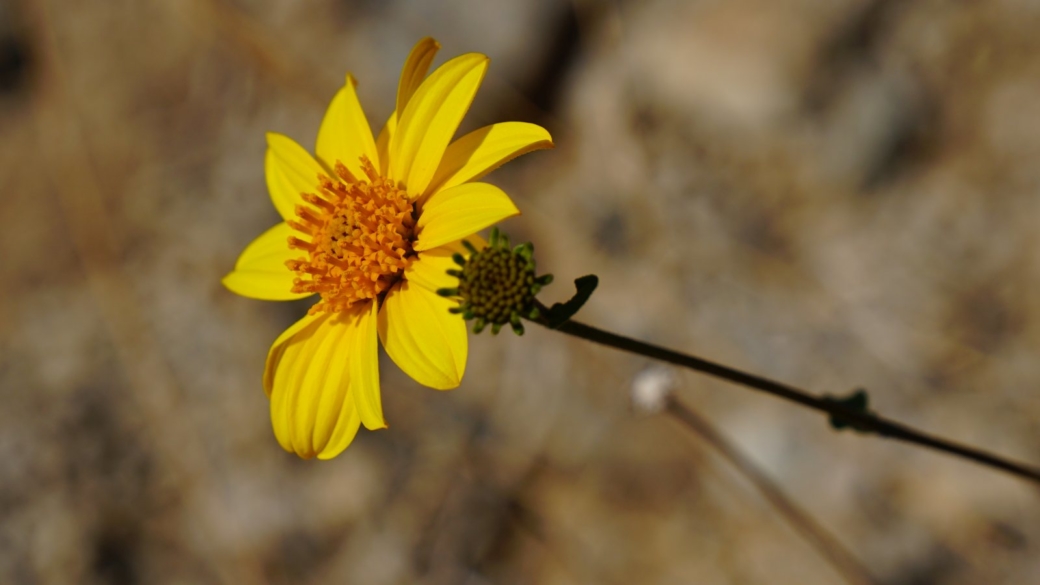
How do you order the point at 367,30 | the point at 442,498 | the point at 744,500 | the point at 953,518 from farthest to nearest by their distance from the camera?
the point at 367,30 < the point at 442,498 < the point at 744,500 < the point at 953,518

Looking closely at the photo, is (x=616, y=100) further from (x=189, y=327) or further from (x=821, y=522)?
(x=189, y=327)

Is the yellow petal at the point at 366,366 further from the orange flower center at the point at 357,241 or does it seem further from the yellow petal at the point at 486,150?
the yellow petal at the point at 486,150

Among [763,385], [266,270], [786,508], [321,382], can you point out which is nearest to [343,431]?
[321,382]

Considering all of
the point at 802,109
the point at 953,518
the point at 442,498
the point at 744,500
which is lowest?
the point at 442,498

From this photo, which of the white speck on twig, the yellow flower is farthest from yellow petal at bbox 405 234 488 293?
the white speck on twig

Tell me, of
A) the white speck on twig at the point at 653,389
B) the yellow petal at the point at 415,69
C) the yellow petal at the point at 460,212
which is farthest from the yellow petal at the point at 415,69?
the white speck on twig at the point at 653,389

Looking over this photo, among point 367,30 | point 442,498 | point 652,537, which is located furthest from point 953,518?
point 367,30

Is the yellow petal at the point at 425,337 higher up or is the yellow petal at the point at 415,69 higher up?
the yellow petal at the point at 415,69
